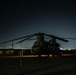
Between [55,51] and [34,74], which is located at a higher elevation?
[55,51]

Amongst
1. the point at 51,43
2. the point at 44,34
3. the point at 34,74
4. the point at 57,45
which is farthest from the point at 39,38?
the point at 34,74

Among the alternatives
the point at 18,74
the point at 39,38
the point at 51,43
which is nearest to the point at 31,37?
the point at 39,38

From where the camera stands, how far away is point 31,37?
51062mm

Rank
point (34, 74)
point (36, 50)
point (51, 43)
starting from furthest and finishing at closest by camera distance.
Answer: point (51, 43) → point (36, 50) → point (34, 74)

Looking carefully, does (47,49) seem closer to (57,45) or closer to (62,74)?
(57,45)

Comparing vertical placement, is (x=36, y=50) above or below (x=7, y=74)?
above

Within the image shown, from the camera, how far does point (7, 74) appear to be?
62.0 feet

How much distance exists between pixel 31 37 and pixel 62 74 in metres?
32.5

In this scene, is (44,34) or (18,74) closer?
(18,74)

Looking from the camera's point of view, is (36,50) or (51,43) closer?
(36,50)

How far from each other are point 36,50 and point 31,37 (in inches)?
146

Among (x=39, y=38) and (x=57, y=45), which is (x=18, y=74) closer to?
(x=39, y=38)

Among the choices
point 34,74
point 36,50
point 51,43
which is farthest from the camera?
point 51,43

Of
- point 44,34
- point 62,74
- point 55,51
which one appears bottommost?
point 62,74
